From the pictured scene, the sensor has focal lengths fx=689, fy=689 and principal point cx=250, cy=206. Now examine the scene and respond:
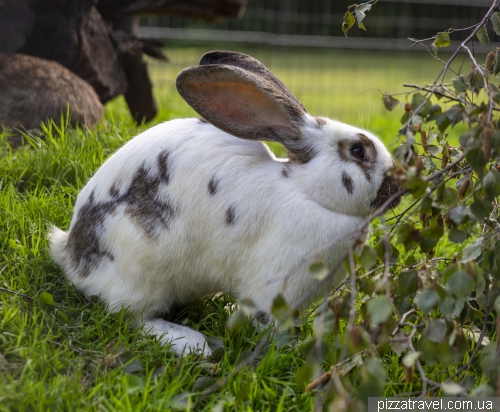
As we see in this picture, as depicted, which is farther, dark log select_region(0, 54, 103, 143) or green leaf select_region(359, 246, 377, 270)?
dark log select_region(0, 54, 103, 143)

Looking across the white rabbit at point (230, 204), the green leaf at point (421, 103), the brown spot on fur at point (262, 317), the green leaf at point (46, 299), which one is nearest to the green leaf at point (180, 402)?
the white rabbit at point (230, 204)

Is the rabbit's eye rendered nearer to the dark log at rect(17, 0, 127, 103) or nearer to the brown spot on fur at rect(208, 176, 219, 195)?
the brown spot on fur at rect(208, 176, 219, 195)

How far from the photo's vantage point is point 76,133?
4.09 metres

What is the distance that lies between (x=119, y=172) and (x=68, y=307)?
0.57 m

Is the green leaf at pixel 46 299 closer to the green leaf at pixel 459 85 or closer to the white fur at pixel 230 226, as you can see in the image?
the white fur at pixel 230 226

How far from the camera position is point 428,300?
1814 millimetres

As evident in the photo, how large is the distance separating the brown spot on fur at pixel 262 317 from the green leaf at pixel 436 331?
2.75ft

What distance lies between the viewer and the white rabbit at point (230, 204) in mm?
2633

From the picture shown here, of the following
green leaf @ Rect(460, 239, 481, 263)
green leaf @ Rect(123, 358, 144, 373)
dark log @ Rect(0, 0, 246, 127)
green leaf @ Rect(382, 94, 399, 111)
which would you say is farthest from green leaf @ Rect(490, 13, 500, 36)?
dark log @ Rect(0, 0, 246, 127)

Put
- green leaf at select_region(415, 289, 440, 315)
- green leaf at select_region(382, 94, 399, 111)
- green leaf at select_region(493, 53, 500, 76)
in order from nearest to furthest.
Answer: green leaf at select_region(415, 289, 440, 315) < green leaf at select_region(382, 94, 399, 111) < green leaf at select_region(493, 53, 500, 76)

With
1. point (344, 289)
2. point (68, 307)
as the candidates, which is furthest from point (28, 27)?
point (344, 289)

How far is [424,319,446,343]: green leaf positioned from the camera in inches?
74.4

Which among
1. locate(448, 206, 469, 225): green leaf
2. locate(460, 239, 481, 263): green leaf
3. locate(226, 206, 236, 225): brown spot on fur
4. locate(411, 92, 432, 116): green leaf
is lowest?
locate(226, 206, 236, 225): brown spot on fur

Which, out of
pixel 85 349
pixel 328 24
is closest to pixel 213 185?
pixel 85 349
